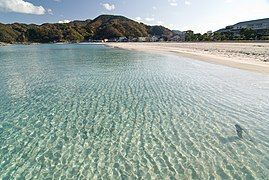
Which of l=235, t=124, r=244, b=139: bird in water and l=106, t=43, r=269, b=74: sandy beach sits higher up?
l=235, t=124, r=244, b=139: bird in water

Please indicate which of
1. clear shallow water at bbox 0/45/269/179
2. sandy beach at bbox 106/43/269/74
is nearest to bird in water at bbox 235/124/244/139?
clear shallow water at bbox 0/45/269/179

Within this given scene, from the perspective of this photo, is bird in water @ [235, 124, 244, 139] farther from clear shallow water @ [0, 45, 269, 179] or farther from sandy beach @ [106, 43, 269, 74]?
sandy beach @ [106, 43, 269, 74]

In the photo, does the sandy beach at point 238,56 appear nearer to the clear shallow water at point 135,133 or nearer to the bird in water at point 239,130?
the clear shallow water at point 135,133

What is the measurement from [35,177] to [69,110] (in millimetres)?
6273

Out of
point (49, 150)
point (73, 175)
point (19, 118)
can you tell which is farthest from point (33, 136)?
point (73, 175)

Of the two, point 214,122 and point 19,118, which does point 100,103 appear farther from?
point 214,122

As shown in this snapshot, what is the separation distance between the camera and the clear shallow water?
7.12 meters

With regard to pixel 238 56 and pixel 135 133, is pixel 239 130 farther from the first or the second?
pixel 238 56

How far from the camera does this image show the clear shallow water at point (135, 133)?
23.4 ft

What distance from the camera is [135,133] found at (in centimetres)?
970

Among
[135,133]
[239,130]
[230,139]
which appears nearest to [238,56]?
[239,130]

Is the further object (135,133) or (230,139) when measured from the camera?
(135,133)

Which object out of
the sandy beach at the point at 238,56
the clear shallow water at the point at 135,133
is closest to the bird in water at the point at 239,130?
the clear shallow water at the point at 135,133

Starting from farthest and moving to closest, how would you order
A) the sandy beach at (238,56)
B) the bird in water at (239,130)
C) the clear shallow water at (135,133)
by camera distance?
1. the sandy beach at (238,56)
2. the bird in water at (239,130)
3. the clear shallow water at (135,133)
